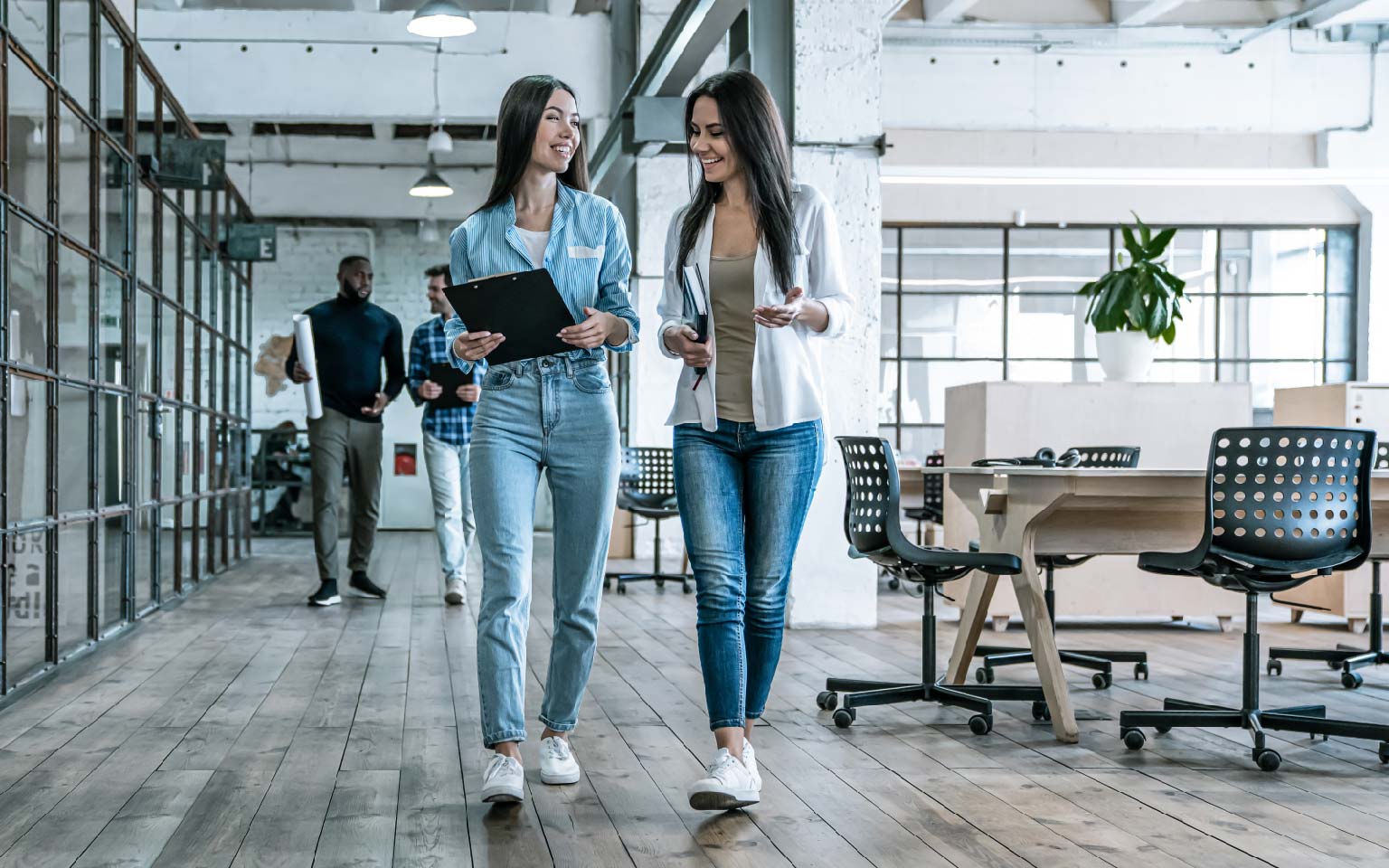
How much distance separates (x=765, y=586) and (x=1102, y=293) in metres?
2.95

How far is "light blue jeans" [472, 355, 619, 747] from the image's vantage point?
8.25ft

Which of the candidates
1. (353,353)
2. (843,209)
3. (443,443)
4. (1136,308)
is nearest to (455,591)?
(443,443)

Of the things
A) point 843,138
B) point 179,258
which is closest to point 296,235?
point 179,258

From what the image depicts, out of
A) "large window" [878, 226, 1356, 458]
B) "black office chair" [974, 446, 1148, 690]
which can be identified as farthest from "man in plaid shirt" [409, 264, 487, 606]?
"large window" [878, 226, 1356, 458]

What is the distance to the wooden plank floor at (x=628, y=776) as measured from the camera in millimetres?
Answer: 2301

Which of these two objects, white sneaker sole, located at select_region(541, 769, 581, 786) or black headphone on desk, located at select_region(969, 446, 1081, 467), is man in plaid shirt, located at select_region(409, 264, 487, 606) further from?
white sneaker sole, located at select_region(541, 769, 581, 786)

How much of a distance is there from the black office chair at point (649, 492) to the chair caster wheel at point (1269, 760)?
4.13 metres

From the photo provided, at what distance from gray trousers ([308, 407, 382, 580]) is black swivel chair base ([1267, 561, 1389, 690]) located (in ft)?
12.5

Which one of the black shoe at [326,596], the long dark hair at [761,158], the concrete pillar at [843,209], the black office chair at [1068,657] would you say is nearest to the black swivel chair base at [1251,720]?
the black office chair at [1068,657]

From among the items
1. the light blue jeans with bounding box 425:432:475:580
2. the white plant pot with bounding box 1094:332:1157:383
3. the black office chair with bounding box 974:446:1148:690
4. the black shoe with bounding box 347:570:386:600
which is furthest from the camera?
the black shoe with bounding box 347:570:386:600

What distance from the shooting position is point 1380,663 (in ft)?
14.6

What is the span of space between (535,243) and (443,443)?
148 inches

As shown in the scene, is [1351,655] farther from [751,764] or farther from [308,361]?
[308,361]

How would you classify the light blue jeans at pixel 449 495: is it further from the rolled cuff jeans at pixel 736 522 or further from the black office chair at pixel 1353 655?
the rolled cuff jeans at pixel 736 522
